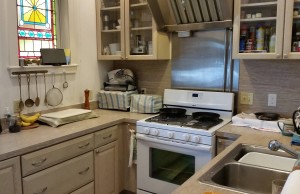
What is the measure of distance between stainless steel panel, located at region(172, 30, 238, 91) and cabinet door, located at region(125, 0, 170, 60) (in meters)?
0.16

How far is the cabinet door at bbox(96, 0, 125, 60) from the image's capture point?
3.01m

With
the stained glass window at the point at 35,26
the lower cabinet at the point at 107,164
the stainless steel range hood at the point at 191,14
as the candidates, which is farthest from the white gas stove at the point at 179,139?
the stained glass window at the point at 35,26

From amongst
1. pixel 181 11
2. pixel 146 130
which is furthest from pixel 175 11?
pixel 146 130

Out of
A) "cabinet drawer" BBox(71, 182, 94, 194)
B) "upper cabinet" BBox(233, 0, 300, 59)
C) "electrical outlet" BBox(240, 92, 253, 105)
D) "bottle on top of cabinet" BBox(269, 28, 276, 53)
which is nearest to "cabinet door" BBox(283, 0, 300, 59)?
"upper cabinet" BBox(233, 0, 300, 59)

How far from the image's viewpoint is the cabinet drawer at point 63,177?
6.22 feet

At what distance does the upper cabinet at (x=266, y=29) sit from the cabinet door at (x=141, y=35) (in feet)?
2.53

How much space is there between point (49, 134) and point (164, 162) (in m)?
0.98

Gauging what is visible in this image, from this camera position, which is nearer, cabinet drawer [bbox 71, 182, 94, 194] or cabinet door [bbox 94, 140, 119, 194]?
cabinet drawer [bbox 71, 182, 94, 194]

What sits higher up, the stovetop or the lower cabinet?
the stovetop

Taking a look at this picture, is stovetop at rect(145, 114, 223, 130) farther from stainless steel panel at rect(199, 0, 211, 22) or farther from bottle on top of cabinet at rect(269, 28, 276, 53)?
stainless steel panel at rect(199, 0, 211, 22)

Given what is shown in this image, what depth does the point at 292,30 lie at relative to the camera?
2.11m

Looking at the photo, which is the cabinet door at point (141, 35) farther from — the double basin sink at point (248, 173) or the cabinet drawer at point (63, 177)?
the double basin sink at point (248, 173)

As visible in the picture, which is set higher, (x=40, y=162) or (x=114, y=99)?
(x=114, y=99)

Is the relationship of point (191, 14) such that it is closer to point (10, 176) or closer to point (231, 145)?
point (231, 145)
